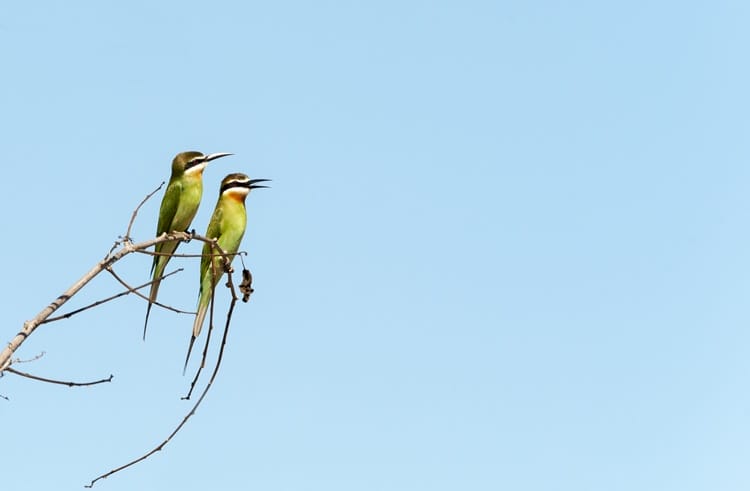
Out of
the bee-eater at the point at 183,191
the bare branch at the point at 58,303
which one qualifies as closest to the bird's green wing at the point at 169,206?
the bee-eater at the point at 183,191

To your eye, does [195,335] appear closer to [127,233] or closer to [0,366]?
[127,233]

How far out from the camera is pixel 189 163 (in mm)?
5742

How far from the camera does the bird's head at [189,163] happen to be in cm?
572

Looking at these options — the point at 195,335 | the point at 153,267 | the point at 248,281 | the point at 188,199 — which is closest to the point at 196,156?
the point at 188,199

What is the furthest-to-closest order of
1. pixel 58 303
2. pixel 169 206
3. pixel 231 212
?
pixel 169 206
pixel 231 212
pixel 58 303

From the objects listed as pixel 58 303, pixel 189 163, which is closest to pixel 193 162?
pixel 189 163

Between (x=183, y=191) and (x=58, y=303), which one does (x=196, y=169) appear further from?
(x=58, y=303)

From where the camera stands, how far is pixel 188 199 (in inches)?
224

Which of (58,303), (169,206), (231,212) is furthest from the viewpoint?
(169,206)

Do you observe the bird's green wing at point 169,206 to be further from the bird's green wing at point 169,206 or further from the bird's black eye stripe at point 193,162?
the bird's black eye stripe at point 193,162

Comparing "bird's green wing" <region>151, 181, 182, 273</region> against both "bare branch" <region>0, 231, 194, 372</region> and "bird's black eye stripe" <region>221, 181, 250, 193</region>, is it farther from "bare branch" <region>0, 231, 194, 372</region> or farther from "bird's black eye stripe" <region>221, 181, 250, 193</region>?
"bare branch" <region>0, 231, 194, 372</region>

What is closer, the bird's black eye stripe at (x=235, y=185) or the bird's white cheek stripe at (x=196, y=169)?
the bird's black eye stripe at (x=235, y=185)

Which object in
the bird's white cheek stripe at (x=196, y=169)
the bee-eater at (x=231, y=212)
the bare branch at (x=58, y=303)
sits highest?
the bird's white cheek stripe at (x=196, y=169)

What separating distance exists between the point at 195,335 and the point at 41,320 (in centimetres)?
188
